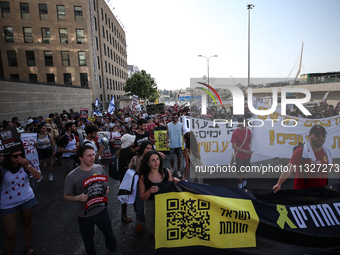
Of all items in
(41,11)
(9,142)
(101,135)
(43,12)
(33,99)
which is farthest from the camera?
(43,12)

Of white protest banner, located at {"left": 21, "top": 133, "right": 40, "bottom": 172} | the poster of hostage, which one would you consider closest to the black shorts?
white protest banner, located at {"left": 21, "top": 133, "right": 40, "bottom": 172}

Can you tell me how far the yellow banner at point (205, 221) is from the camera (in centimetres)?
256

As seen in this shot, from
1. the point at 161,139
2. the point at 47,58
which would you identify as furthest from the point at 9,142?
the point at 47,58

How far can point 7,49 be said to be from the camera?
26266 millimetres

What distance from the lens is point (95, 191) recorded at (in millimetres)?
2643

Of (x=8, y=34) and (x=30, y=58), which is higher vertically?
(x=8, y=34)

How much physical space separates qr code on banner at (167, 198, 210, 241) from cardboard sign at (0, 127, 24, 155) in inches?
93.3

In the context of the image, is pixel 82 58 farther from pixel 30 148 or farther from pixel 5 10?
pixel 30 148

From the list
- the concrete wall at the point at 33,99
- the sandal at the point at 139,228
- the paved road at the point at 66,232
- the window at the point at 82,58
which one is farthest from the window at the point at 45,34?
the sandal at the point at 139,228

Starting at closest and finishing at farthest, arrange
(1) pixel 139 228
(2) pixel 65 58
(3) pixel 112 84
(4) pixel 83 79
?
1. (1) pixel 139 228
2. (2) pixel 65 58
3. (4) pixel 83 79
4. (3) pixel 112 84

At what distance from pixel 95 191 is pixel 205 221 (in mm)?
1530

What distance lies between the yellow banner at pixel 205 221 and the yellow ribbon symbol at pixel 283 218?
31 cm

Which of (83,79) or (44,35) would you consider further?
(83,79)

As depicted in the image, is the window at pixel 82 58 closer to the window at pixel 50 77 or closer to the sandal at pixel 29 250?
the window at pixel 50 77
